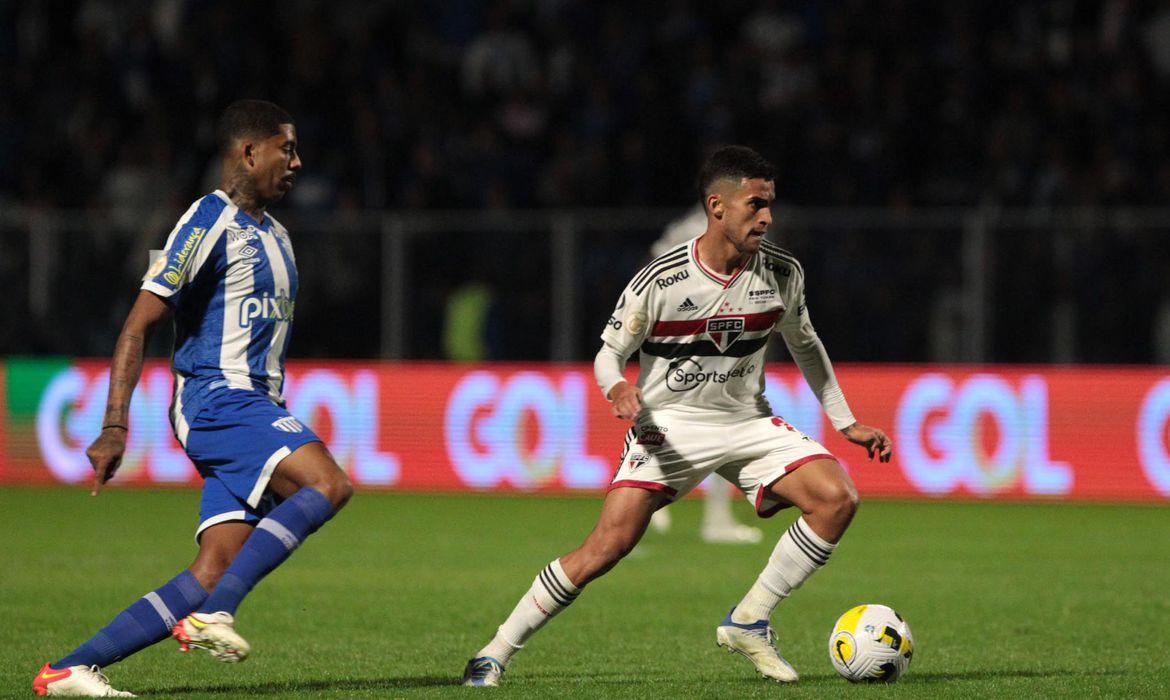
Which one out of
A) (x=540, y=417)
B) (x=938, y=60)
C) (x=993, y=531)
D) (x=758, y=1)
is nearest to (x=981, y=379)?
(x=993, y=531)

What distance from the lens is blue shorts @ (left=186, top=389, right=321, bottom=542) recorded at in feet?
19.7

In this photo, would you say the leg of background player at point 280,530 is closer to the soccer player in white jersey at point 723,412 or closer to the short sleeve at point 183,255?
the short sleeve at point 183,255

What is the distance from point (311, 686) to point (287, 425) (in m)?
1.05

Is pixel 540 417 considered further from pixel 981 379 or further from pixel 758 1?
pixel 758 1

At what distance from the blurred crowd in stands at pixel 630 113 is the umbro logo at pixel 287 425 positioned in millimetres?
10523

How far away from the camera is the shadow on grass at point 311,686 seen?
6398 millimetres

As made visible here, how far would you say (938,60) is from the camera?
1877 cm

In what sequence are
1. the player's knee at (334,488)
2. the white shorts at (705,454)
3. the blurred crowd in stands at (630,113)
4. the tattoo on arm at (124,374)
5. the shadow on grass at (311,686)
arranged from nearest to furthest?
1. the tattoo on arm at (124,374)
2. the player's knee at (334,488)
3. the shadow on grass at (311,686)
4. the white shorts at (705,454)
5. the blurred crowd in stands at (630,113)

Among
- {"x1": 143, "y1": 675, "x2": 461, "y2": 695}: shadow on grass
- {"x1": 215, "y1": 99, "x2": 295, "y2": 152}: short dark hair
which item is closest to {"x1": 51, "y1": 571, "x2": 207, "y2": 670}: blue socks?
{"x1": 143, "y1": 675, "x2": 461, "y2": 695}: shadow on grass

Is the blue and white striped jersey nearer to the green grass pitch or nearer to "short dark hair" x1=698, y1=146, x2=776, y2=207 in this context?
the green grass pitch

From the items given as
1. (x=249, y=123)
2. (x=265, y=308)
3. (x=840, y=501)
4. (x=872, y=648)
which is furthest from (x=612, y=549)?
(x=249, y=123)

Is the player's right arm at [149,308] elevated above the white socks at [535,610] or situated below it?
above

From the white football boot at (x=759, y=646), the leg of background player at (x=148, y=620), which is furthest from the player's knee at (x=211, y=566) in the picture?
the white football boot at (x=759, y=646)

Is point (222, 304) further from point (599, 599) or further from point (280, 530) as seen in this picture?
point (599, 599)
